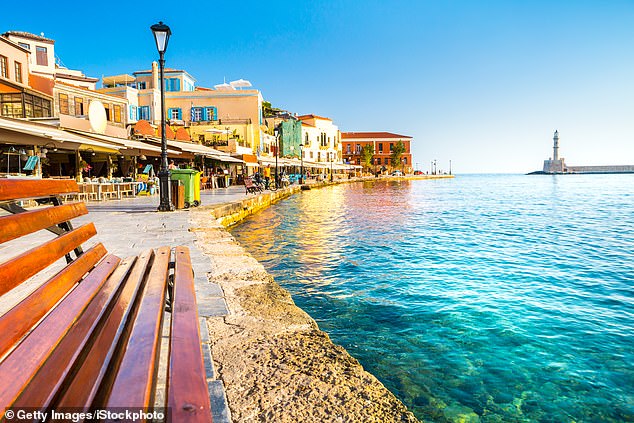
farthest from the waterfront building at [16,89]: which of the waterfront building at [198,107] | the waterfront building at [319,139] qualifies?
the waterfront building at [319,139]

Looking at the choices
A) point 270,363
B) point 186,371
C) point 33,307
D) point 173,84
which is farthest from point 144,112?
point 186,371

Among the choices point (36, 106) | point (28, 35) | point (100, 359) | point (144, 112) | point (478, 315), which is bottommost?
point (478, 315)

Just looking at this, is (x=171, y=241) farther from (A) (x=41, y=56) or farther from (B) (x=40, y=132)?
(A) (x=41, y=56)

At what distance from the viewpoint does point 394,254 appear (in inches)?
297

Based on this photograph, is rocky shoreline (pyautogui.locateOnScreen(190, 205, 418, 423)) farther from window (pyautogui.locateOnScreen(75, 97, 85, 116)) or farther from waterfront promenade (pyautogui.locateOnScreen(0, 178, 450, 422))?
window (pyautogui.locateOnScreen(75, 97, 85, 116))

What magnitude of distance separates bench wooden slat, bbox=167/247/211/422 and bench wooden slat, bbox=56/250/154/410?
0.52 ft

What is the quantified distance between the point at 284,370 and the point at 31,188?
1.37 m

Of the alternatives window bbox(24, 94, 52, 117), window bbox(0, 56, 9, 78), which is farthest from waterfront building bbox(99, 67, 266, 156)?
window bbox(0, 56, 9, 78)

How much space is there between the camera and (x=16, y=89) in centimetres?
1734

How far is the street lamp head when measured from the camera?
26.7ft

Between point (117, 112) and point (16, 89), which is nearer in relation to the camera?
point (16, 89)

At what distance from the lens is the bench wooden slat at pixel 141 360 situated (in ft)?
3.18

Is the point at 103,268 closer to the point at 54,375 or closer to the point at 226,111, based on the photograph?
the point at 54,375

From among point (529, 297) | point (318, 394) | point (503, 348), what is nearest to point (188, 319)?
point (318, 394)
